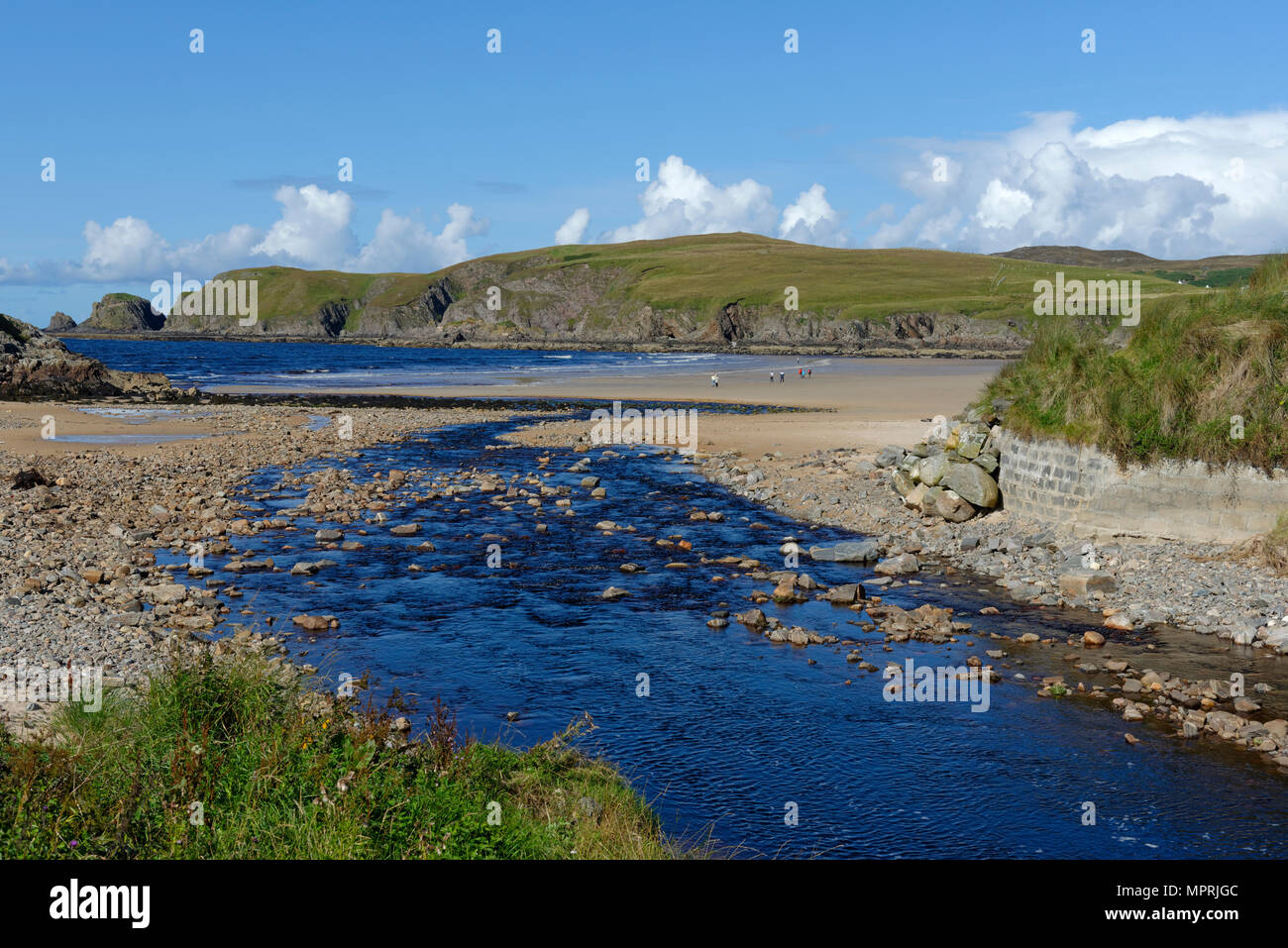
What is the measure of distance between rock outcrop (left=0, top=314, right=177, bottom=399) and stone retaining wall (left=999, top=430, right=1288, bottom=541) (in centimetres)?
5671

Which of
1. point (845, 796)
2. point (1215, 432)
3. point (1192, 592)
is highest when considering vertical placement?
point (1215, 432)

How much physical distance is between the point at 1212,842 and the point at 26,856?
10.2m

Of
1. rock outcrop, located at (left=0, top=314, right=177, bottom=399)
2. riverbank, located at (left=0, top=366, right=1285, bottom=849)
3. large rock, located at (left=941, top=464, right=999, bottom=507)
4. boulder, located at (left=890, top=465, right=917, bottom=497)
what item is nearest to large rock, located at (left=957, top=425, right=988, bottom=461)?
large rock, located at (left=941, top=464, right=999, bottom=507)

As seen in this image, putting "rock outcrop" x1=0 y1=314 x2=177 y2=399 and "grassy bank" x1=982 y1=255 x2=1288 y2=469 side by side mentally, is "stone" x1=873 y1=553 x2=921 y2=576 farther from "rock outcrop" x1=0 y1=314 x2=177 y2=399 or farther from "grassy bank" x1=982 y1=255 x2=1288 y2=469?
"rock outcrop" x1=0 y1=314 x2=177 y2=399

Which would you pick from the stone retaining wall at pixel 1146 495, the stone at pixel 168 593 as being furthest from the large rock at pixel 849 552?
the stone at pixel 168 593

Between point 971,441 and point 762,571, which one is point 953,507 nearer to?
point 971,441

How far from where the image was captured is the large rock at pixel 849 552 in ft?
71.1

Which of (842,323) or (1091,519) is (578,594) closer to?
(1091,519)

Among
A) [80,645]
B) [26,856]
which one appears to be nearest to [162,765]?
[26,856]

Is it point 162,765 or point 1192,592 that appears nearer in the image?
point 162,765

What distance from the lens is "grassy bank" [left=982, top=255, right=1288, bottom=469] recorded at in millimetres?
19469
